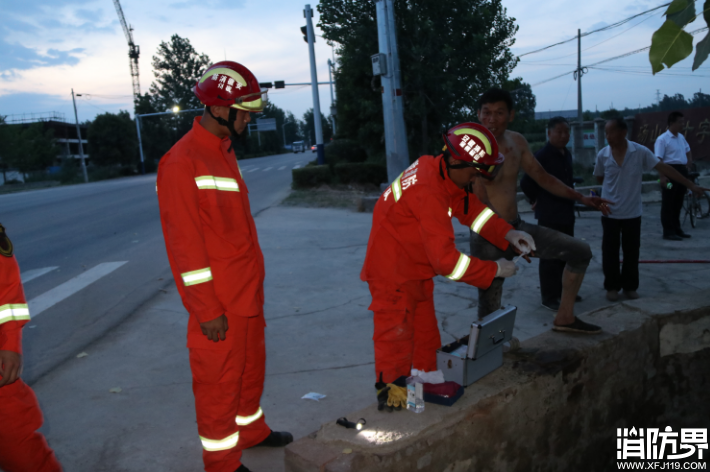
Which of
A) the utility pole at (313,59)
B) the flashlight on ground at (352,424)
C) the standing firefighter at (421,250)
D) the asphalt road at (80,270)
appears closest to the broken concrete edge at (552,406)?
the flashlight on ground at (352,424)

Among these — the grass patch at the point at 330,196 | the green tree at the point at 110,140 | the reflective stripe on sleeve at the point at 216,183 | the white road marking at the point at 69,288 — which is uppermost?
the green tree at the point at 110,140

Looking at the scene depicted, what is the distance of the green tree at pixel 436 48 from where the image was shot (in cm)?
1602

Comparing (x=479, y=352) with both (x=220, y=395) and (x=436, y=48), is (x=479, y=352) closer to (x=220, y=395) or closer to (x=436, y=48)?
(x=220, y=395)

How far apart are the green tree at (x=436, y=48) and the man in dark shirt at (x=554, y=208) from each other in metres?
10.7

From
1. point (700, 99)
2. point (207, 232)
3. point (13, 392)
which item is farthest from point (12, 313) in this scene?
point (700, 99)

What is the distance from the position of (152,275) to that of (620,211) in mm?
5933

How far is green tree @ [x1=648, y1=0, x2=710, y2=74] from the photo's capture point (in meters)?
1.99

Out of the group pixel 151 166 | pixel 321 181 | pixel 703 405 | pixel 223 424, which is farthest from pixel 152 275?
pixel 151 166

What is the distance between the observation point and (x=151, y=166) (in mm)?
53812

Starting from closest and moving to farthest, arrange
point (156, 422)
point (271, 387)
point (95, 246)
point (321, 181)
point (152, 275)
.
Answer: point (156, 422)
point (271, 387)
point (152, 275)
point (95, 246)
point (321, 181)

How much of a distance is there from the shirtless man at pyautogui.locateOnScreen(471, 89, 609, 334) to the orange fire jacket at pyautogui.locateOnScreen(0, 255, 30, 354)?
3.15 metres

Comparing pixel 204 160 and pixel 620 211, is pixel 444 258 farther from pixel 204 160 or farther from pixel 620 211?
pixel 620 211

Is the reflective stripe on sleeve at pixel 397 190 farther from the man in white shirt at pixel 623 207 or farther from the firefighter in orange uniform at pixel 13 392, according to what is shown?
the man in white shirt at pixel 623 207

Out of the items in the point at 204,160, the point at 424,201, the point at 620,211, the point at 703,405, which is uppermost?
the point at 204,160
